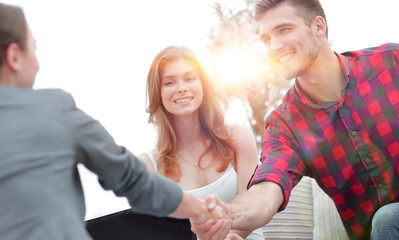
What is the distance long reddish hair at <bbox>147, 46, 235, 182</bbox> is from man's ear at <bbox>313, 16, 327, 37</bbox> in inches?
32.5

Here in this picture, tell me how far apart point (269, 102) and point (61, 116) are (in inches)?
228

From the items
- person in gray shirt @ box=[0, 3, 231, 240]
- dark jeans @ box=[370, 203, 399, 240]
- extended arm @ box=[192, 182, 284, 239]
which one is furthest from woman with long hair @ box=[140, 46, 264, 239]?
person in gray shirt @ box=[0, 3, 231, 240]

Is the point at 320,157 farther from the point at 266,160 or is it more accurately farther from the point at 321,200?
the point at 321,200

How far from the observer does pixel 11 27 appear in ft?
3.34

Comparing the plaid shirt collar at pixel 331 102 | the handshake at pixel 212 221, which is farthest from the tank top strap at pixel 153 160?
the plaid shirt collar at pixel 331 102

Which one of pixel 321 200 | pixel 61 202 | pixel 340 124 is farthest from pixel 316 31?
pixel 61 202

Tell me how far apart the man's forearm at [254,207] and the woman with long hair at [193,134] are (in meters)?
0.52

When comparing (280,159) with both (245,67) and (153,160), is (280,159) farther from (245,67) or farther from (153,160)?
(245,67)

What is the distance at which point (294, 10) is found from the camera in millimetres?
2445

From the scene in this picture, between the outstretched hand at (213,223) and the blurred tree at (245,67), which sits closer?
the outstretched hand at (213,223)

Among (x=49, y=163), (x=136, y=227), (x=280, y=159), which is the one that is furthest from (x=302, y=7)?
(x=49, y=163)

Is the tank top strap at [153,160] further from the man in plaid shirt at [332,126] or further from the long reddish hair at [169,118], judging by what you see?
the man in plaid shirt at [332,126]

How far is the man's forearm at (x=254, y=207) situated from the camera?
1941mm

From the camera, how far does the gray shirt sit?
932mm
